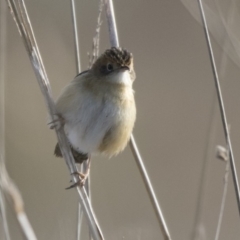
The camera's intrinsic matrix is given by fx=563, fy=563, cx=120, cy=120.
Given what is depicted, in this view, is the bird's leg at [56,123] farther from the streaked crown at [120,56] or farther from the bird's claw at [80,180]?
the streaked crown at [120,56]

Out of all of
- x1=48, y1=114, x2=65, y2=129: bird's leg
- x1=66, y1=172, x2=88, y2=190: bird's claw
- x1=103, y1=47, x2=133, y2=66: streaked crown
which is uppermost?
x1=103, y1=47, x2=133, y2=66: streaked crown

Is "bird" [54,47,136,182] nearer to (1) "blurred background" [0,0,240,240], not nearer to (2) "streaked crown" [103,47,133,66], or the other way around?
(2) "streaked crown" [103,47,133,66]

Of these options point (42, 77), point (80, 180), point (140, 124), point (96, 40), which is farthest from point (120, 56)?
point (140, 124)

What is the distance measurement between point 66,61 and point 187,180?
126cm

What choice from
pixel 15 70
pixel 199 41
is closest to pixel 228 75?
pixel 199 41

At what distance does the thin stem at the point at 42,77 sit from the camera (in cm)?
216

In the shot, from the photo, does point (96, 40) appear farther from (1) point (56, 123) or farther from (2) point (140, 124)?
(2) point (140, 124)

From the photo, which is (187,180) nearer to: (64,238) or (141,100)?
(141,100)

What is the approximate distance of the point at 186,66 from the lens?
4527 mm

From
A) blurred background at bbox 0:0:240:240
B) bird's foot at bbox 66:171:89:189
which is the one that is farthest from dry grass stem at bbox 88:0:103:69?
blurred background at bbox 0:0:240:240

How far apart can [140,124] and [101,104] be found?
1.67 meters

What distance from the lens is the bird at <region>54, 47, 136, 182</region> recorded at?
2562 mm

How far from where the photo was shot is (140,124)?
166 inches

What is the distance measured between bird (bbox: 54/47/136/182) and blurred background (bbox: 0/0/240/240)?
0.84 m
